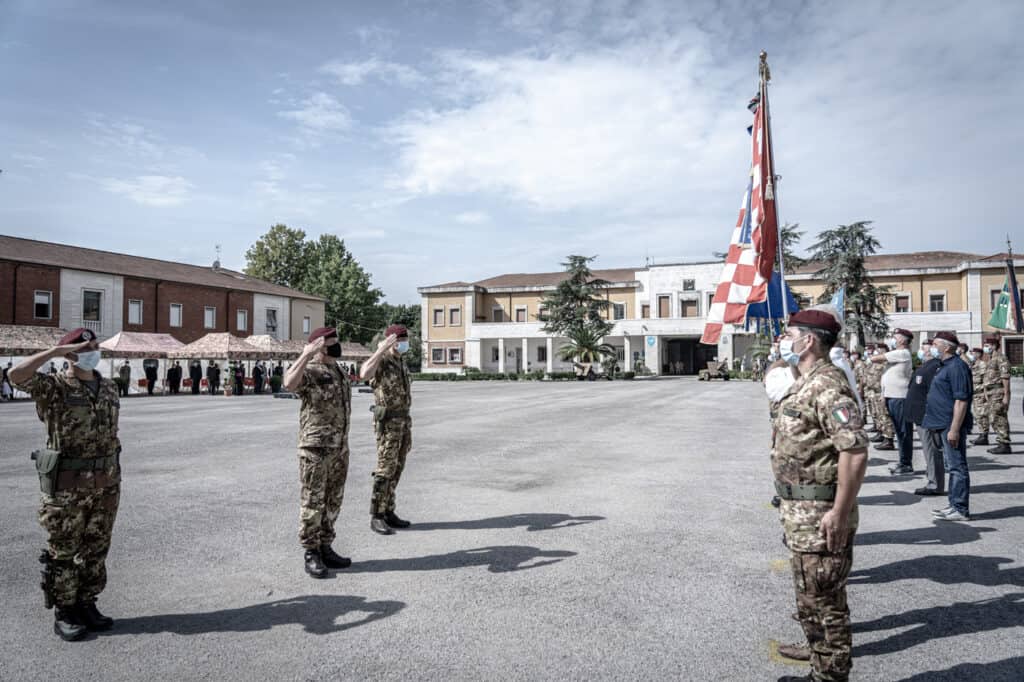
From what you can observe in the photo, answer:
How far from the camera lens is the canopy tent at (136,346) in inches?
1145

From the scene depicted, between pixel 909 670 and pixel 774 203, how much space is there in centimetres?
612

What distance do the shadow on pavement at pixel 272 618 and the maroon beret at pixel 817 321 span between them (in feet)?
10.2

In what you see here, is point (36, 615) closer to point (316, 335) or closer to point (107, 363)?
point (316, 335)

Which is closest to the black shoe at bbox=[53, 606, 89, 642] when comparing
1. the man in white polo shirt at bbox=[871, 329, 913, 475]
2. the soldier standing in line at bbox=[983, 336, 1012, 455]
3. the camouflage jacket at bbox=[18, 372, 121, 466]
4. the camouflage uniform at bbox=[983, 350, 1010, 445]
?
the camouflage jacket at bbox=[18, 372, 121, 466]

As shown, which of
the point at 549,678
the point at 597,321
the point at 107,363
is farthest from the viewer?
the point at 597,321

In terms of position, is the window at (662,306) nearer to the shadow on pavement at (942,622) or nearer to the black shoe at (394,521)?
the black shoe at (394,521)

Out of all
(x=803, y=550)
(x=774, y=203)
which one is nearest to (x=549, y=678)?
(x=803, y=550)

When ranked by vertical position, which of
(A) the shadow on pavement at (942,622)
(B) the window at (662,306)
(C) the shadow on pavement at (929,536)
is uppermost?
(B) the window at (662,306)

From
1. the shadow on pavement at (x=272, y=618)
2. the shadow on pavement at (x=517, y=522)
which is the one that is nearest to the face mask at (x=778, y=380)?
the shadow on pavement at (x=517, y=522)

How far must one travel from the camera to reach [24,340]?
28.4 meters

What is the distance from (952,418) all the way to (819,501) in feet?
15.7

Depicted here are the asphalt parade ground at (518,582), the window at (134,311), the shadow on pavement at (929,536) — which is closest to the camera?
the asphalt parade ground at (518,582)

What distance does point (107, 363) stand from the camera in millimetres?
34812

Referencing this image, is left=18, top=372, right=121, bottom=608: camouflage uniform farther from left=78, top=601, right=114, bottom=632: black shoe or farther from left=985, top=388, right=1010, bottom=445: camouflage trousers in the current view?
left=985, top=388, right=1010, bottom=445: camouflage trousers
